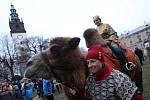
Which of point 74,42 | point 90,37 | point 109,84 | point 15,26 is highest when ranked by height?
point 15,26

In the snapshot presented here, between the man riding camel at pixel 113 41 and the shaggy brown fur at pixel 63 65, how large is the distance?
116 centimetres

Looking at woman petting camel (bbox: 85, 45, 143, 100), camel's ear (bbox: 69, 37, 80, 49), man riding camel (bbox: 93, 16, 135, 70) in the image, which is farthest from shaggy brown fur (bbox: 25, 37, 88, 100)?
man riding camel (bbox: 93, 16, 135, 70)

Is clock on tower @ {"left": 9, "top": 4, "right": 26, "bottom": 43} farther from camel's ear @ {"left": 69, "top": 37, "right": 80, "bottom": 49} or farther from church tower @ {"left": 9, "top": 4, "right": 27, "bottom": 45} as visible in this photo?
camel's ear @ {"left": 69, "top": 37, "right": 80, "bottom": 49}

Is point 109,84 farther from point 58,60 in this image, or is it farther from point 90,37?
point 90,37

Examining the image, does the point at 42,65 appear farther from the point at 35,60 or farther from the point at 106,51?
the point at 106,51

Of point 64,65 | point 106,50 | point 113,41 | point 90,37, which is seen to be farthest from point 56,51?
point 113,41

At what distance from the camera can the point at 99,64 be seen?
4141mm

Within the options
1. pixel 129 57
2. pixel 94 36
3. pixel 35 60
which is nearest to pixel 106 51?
pixel 94 36

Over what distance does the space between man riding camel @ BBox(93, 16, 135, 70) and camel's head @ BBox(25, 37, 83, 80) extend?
1.16 meters

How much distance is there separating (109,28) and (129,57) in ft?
3.15

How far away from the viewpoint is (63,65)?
16.7ft

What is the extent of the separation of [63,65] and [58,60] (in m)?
0.12

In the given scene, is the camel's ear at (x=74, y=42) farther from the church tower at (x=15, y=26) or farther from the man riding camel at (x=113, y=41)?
the church tower at (x=15, y=26)

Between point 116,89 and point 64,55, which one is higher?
point 64,55
